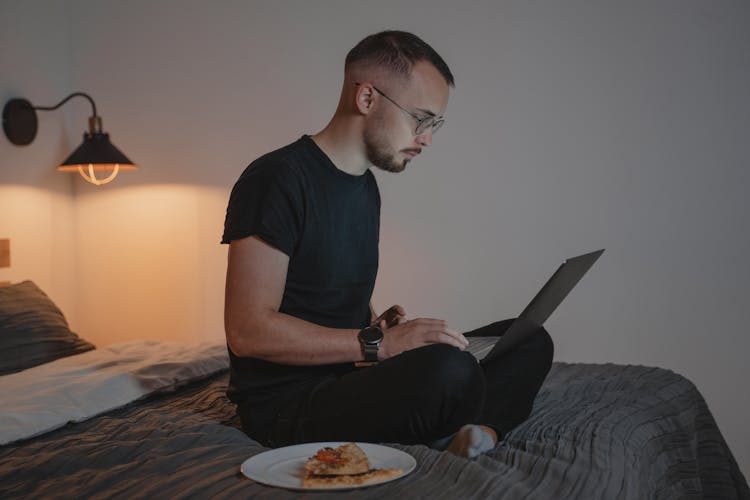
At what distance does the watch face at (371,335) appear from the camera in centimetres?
162

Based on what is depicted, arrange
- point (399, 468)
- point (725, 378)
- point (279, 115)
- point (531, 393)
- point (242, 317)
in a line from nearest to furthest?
point (399, 468)
point (242, 317)
point (531, 393)
point (725, 378)
point (279, 115)

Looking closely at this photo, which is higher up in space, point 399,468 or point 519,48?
point 519,48

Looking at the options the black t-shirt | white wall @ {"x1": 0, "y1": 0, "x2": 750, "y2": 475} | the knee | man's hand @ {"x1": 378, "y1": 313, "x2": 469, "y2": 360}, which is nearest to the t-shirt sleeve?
the black t-shirt

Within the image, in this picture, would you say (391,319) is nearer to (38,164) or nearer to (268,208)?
(268,208)

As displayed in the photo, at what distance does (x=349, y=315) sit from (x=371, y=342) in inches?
9.3

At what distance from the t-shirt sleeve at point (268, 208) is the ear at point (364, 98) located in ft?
0.79

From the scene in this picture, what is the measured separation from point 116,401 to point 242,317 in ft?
1.77

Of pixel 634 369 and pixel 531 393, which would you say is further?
pixel 634 369

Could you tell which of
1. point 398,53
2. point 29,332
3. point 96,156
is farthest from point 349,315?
point 96,156

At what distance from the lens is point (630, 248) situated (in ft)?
9.66

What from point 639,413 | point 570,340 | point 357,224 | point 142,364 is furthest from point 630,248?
point 142,364

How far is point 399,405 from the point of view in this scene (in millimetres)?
1521

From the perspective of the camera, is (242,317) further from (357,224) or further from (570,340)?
(570,340)

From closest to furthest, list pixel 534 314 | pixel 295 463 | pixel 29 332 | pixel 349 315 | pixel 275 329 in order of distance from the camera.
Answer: pixel 295 463, pixel 275 329, pixel 534 314, pixel 349 315, pixel 29 332
